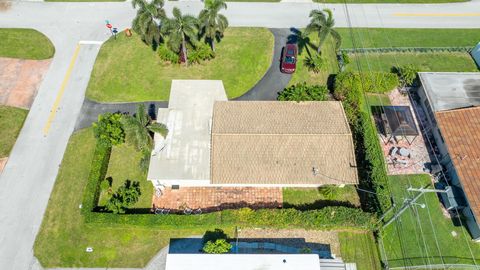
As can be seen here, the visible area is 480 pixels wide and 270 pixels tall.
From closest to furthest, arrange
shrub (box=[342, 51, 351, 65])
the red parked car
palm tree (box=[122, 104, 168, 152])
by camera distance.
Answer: palm tree (box=[122, 104, 168, 152]), the red parked car, shrub (box=[342, 51, 351, 65])

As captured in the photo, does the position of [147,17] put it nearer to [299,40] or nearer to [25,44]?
[25,44]

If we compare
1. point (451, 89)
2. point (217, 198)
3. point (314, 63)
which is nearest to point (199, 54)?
point (314, 63)

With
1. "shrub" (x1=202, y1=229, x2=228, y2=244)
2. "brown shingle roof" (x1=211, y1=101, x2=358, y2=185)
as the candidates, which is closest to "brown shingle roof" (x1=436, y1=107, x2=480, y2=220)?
"brown shingle roof" (x1=211, y1=101, x2=358, y2=185)

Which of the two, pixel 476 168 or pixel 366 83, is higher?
pixel 366 83

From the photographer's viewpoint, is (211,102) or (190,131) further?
(211,102)

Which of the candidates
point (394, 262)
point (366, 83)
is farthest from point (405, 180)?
point (366, 83)

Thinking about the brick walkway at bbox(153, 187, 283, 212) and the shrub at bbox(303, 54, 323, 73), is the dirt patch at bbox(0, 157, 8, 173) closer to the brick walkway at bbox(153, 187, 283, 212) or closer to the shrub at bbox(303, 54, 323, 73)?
the brick walkway at bbox(153, 187, 283, 212)

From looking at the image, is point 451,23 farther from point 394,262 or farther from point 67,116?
point 67,116
